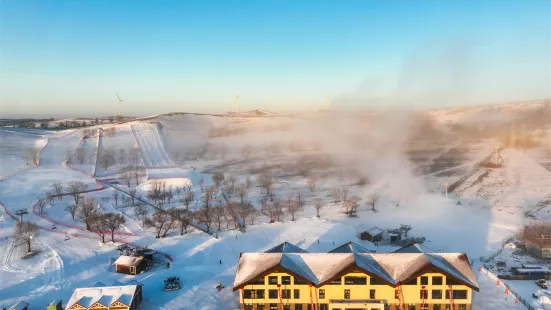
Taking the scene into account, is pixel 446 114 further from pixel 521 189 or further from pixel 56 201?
pixel 56 201

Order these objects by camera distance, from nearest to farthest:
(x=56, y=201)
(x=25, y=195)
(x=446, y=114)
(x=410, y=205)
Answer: (x=410, y=205) < (x=56, y=201) < (x=25, y=195) < (x=446, y=114)

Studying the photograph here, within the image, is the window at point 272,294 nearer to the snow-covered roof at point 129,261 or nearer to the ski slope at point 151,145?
the snow-covered roof at point 129,261

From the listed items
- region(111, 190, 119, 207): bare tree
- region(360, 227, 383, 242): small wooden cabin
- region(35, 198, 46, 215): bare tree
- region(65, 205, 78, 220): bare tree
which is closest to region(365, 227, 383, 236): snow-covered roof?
region(360, 227, 383, 242): small wooden cabin

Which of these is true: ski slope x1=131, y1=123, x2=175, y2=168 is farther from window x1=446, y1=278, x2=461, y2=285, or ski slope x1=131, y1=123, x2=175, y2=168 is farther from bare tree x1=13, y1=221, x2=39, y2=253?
window x1=446, y1=278, x2=461, y2=285

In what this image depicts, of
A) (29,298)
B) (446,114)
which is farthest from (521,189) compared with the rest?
(446,114)

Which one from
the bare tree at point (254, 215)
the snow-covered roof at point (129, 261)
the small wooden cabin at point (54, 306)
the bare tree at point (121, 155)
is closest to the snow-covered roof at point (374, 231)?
the bare tree at point (254, 215)
